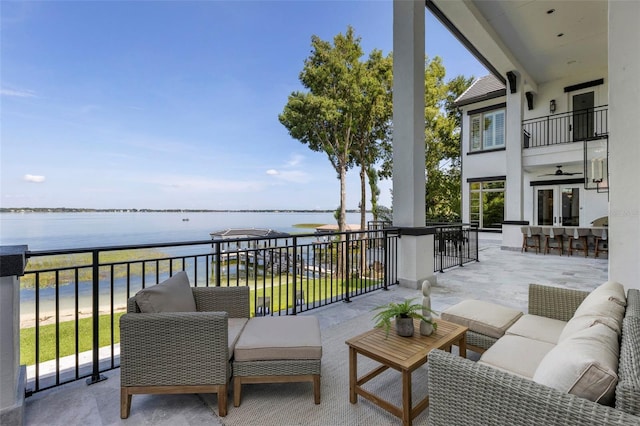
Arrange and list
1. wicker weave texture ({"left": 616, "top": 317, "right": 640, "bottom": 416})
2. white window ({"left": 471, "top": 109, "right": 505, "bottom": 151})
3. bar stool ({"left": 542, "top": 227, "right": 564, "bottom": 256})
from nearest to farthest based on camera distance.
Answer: wicker weave texture ({"left": 616, "top": 317, "right": 640, "bottom": 416}) → bar stool ({"left": 542, "top": 227, "right": 564, "bottom": 256}) → white window ({"left": 471, "top": 109, "right": 505, "bottom": 151})

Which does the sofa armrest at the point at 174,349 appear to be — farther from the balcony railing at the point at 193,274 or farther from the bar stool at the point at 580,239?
the bar stool at the point at 580,239

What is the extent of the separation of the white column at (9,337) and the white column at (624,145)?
5427mm

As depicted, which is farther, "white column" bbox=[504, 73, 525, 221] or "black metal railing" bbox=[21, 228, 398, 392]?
"white column" bbox=[504, 73, 525, 221]

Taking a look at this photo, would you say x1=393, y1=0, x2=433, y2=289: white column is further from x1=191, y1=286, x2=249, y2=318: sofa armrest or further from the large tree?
the large tree

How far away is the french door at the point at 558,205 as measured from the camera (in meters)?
10.4

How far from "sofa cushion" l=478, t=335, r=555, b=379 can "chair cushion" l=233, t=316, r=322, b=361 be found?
1058 millimetres

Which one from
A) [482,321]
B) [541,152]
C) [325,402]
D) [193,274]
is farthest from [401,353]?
[541,152]

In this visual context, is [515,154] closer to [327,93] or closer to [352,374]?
[327,93]

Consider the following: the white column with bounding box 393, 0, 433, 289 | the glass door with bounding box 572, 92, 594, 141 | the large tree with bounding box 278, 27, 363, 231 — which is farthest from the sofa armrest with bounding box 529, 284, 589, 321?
the large tree with bounding box 278, 27, 363, 231

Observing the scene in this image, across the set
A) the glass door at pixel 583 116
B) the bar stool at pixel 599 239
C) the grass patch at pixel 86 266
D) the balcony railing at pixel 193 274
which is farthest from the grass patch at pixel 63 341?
the glass door at pixel 583 116

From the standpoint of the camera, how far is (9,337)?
171 cm

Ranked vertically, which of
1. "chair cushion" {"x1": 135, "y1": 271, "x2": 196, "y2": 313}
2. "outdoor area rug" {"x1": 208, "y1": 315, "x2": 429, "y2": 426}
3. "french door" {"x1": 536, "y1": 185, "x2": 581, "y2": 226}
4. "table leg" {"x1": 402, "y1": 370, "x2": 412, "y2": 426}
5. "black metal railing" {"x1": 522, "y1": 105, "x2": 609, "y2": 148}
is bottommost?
"outdoor area rug" {"x1": 208, "y1": 315, "x2": 429, "y2": 426}

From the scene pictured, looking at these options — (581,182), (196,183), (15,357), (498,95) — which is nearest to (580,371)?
(15,357)

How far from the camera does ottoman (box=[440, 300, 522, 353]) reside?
7.72 feet
